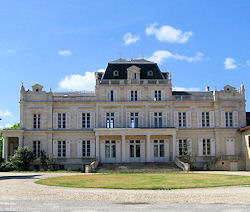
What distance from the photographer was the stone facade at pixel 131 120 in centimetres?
4494

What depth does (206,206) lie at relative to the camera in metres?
14.2

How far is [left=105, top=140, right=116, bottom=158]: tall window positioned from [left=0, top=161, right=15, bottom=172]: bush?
439 inches

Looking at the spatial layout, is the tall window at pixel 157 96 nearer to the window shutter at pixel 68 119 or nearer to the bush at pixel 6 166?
→ the window shutter at pixel 68 119

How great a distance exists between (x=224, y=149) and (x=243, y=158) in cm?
246

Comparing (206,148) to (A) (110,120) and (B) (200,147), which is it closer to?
(B) (200,147)

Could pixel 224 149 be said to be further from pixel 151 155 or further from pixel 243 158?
pixel 151 155

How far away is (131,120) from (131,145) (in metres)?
3.10

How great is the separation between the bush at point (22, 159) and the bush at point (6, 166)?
53cm

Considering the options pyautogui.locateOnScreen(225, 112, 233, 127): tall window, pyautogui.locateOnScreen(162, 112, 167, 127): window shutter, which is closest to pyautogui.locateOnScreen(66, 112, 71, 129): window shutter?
pyautogui.locateOnScreen(162, 112, 167, 127): window shutter

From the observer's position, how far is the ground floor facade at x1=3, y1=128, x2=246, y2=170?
44.7 meters

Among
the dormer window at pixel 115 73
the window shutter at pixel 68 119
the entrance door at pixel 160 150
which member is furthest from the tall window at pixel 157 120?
the window shutter at pixel 68 119

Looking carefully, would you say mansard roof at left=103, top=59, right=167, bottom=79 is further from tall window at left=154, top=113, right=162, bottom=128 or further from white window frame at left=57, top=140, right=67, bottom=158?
white window frame at left=57, top=140, right=67, bottom=158

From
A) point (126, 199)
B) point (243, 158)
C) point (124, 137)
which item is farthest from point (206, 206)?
point (243, 158)

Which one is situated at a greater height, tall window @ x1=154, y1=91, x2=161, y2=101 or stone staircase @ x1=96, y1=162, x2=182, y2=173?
tall window @ x1=154, y1=91, x2=161, y2=101
